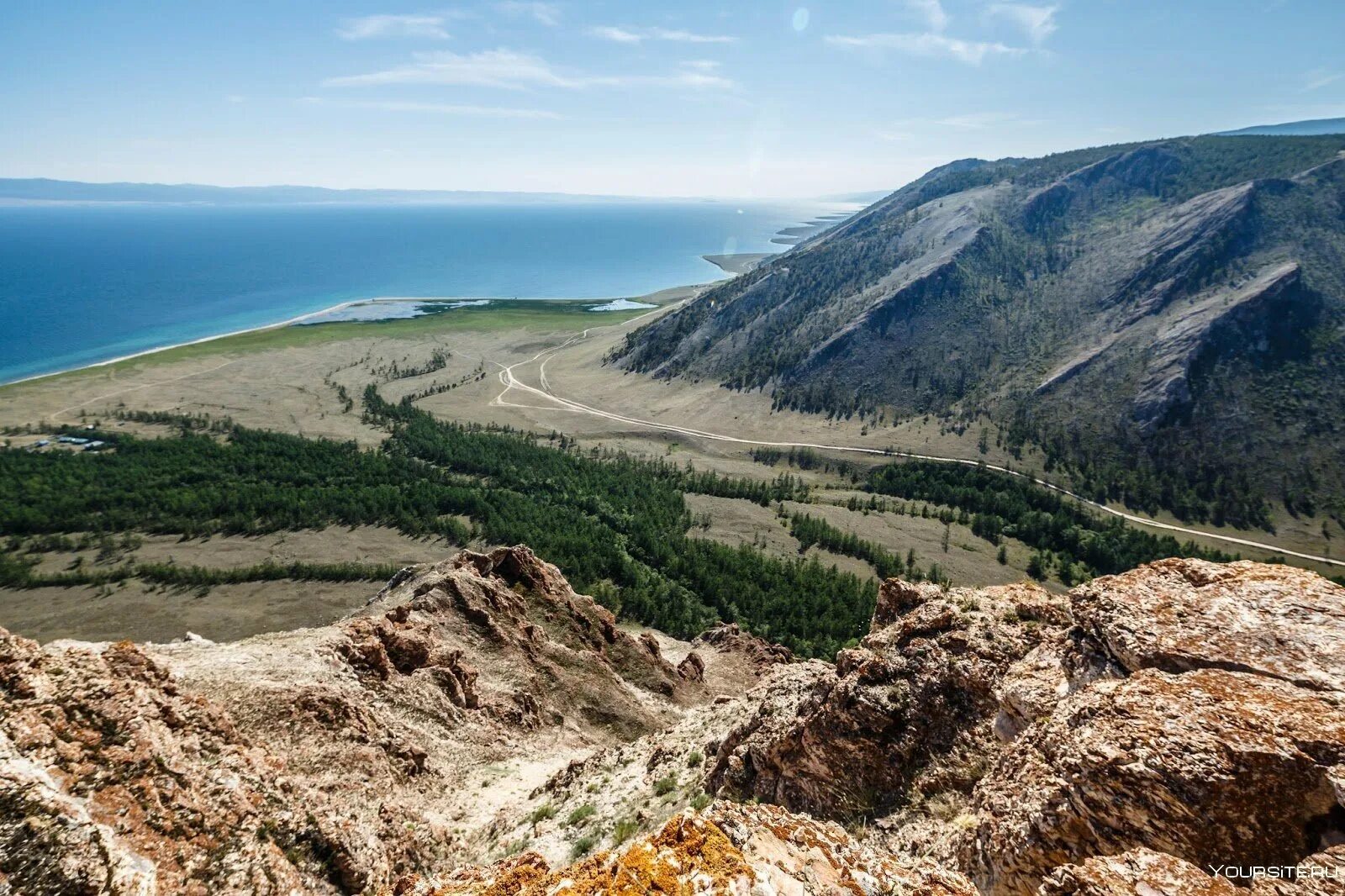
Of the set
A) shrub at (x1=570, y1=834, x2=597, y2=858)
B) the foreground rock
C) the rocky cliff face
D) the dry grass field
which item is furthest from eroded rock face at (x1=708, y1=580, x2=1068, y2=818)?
the dry grass field

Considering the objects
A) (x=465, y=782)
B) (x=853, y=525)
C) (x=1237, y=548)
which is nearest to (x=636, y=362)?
(x=853, y=525)

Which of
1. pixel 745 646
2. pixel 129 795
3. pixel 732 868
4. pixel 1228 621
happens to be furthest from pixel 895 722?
pixel 745 646

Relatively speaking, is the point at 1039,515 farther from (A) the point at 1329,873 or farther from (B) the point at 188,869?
(B) the point at 188,869

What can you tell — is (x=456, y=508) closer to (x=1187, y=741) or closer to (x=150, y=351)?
(x=1187, y=741)

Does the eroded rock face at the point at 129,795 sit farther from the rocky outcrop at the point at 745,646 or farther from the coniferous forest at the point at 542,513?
the coniferous forest at the point at 542,513

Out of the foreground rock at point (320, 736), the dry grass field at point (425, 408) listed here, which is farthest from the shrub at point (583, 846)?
the dry grass field at point (425, 408)

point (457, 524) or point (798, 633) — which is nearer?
point (798, 633)
